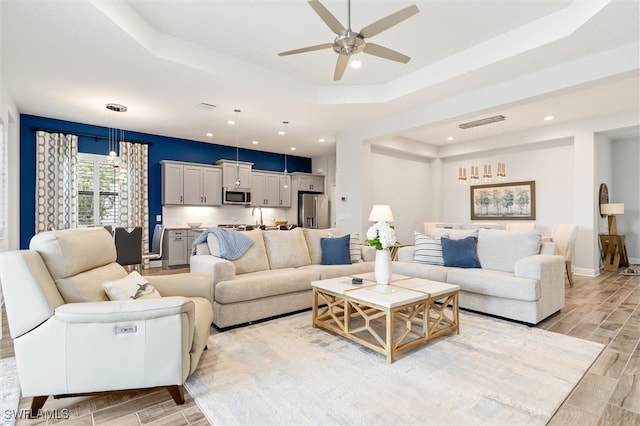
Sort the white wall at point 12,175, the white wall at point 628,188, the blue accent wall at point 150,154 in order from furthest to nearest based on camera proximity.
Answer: the white wall at point 628,188 → the blue accent wall at point 150,154 → the white wall at point 12,175

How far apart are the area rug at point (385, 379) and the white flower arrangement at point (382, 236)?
87 cm

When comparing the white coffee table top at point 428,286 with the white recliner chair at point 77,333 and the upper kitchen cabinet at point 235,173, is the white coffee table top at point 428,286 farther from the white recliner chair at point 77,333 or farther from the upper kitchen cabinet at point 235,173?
the upper kitchen cabinet at point 235,173

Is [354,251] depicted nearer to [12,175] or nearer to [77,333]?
[77,333]

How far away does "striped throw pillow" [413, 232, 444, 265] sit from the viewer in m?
4.12

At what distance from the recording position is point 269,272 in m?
3.72

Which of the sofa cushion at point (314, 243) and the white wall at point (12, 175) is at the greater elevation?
the white wall at point (12, 175)

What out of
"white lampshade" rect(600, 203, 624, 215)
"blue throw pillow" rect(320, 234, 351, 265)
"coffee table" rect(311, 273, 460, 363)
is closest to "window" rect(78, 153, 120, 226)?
"blue throw pillow" rect(320, 234, 351, 265)

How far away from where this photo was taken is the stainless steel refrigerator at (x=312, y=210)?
350 inches

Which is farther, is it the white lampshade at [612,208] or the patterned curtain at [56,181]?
the white lampshade at [612,208]

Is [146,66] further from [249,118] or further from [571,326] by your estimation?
[571,326]

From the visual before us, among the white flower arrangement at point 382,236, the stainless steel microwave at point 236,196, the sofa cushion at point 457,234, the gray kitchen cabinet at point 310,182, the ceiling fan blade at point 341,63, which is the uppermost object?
the ceiling fan blade at point 341,63

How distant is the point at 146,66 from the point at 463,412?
4285 millimetres

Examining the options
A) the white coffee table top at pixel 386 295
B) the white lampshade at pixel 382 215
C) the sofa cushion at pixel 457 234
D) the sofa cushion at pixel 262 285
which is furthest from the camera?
the white lampshade at pixel 382 215

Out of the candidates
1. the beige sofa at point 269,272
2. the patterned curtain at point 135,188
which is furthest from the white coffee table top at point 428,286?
the patterned curtain at point 135,188
